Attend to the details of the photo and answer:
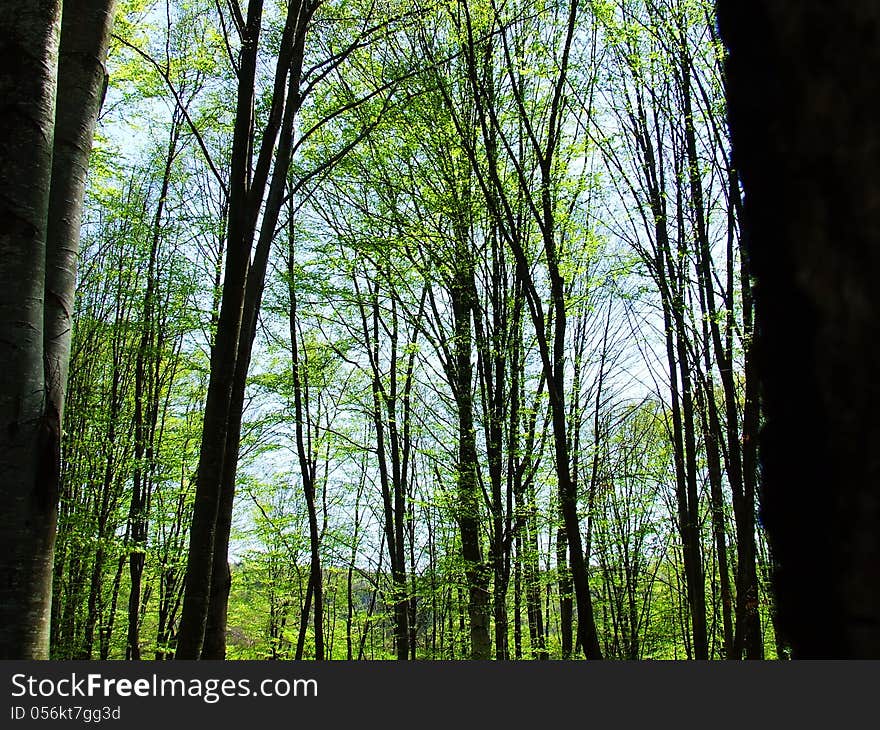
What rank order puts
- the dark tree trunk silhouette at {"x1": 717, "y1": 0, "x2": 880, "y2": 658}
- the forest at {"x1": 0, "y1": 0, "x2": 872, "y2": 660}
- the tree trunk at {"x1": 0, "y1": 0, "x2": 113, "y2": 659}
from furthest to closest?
the forest at {"x1": 0, "y1": 0, "x2": 872, "y2": 660}, the tree trunk at {"x1": 0, "y1": 0, "x2": 113, "y2": 659}, the dark tree trunk silhouette at {"x1": 717, "y1": 0, "x2": 880, "y2": 658}

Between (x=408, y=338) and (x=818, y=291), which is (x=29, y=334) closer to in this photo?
(x=818, y=291)

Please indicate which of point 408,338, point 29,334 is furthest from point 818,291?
point 408,338

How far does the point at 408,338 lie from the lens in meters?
13.7

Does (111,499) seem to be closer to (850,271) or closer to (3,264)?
(3,264)

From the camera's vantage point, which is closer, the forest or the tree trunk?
the tree trunk

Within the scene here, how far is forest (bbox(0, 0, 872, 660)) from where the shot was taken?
5.55 metres

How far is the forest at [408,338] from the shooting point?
5.55 metres

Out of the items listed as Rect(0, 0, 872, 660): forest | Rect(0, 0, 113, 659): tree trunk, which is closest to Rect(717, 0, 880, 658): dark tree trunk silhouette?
Rect(0, 0, 113, 659): tree trunk

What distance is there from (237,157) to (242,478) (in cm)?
982

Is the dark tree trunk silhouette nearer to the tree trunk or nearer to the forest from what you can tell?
the tree trunk

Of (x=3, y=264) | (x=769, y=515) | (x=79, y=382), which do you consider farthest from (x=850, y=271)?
(x=79, y=382)

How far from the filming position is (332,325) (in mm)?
13703

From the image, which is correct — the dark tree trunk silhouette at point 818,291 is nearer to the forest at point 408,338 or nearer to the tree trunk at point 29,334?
the tree trunk at point 29,334

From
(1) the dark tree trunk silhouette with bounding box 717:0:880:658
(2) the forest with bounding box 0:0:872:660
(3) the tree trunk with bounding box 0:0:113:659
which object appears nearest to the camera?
(1) the dark tree trunk silhouette with bounding box 717:0:880:658
